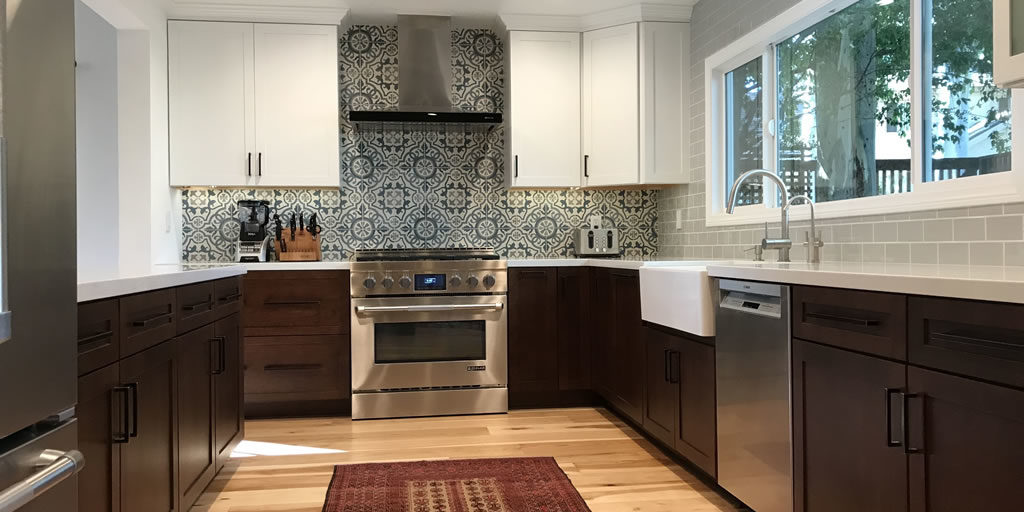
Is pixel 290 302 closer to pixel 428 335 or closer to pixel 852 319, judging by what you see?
pixel 428 335

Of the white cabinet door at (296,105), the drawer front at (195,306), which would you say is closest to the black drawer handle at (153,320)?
the drawer front at (195,306)

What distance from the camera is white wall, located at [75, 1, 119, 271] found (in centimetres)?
441

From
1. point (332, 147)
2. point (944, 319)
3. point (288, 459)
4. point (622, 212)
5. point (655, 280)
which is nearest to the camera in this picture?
point (944, 319)

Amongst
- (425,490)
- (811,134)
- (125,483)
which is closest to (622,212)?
(811,134)

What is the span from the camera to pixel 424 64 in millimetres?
4621

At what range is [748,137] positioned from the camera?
13.0ft

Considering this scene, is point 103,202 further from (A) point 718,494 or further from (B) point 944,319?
(B) point 944,319

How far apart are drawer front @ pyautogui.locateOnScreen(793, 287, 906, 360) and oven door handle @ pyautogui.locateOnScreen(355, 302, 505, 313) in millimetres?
2381

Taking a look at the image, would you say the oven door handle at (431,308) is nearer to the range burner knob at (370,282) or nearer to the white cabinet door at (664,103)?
the range burner knob at (370,282)

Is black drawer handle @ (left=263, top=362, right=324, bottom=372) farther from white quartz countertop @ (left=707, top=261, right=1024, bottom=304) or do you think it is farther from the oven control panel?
white quartz countertop @ (left=707, top=261, right=1024, bottom=304)

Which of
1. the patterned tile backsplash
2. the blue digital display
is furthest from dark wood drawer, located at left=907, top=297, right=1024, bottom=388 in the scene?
the patterned tile backsplash

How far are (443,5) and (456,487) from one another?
2930 millimetres

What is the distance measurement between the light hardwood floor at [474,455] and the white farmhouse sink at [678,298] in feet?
2.08

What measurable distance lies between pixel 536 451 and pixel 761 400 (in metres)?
1.39
